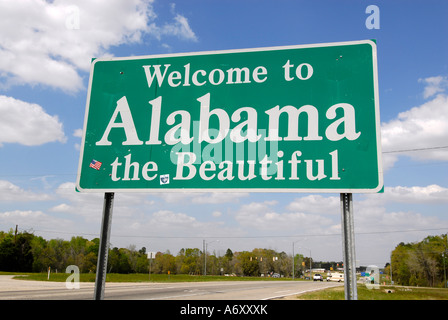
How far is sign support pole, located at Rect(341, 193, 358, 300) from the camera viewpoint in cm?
229

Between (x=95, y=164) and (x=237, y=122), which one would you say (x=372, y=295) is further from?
(x=95, y=164)

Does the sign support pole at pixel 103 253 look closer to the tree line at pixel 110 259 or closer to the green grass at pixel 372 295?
the green grass at pixel 372 295

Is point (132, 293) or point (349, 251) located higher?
point (349, 251)

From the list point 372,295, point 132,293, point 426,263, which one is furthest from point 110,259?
point 426,263

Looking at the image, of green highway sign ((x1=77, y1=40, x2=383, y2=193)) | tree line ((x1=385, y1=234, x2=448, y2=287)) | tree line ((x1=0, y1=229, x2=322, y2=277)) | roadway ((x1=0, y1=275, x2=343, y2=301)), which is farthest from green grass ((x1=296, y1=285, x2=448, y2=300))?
tree line ((x1=385, y1=234, x2=448, y2=287))

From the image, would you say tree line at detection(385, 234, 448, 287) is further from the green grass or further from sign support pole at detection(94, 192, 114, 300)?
sign support pole at detection(94, 192, 114, 300)

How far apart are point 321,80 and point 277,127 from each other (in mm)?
520

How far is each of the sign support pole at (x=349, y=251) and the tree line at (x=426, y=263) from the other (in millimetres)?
85947

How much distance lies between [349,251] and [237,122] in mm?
1283

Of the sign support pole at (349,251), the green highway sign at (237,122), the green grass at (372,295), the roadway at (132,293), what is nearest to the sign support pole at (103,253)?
the green highway sign at (237,122)

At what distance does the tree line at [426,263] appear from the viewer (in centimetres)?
7875

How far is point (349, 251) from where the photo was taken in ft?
7.80

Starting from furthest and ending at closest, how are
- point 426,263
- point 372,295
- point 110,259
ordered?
1. point 426,263
2. point 110,259
3. point 372,295

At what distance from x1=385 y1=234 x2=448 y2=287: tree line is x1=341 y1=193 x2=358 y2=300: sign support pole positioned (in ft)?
282
